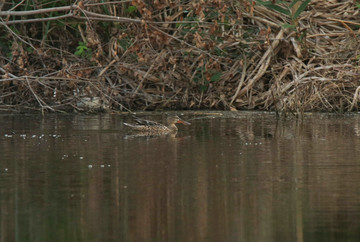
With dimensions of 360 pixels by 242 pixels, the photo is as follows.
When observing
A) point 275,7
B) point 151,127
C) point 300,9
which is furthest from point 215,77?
point 151,127

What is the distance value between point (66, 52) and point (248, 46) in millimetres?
3614

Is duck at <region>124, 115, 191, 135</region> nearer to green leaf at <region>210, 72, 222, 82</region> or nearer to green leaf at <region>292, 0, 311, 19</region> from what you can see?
green leaf at <region>210, 72, 222, 82</region>

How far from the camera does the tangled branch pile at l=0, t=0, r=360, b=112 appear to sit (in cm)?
1786

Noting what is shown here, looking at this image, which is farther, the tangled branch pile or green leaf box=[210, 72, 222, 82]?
green leaf box=[210, 72, 222, 82]

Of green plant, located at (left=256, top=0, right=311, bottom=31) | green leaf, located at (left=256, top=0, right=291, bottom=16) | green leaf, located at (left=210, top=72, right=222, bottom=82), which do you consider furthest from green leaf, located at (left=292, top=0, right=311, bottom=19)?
green leaf, located at (left=210, top=72, right=222, bottom=82)

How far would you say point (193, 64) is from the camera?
18953mm

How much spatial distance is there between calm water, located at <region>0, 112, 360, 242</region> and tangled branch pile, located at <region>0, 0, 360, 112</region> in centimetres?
268

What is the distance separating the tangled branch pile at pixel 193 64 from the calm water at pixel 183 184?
2.68 metres

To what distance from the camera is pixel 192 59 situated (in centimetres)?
1919

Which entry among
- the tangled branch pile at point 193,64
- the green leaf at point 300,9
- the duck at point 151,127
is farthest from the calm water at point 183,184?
the green leaf at point 300,9

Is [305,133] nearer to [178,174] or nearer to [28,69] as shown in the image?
[178,174]

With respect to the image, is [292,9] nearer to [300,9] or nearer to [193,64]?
[300,9]

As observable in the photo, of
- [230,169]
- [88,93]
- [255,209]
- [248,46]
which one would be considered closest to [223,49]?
[248,46]

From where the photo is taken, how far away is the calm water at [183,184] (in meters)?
7.53
